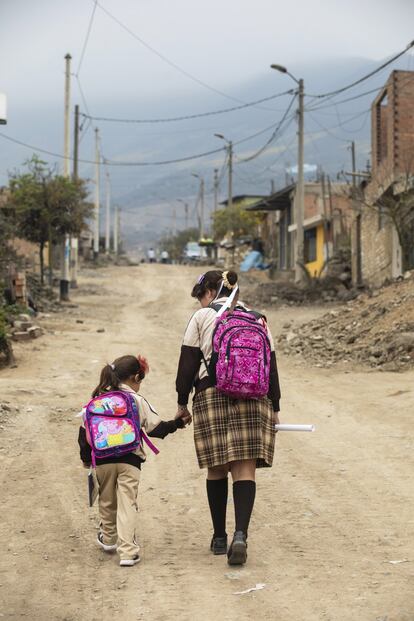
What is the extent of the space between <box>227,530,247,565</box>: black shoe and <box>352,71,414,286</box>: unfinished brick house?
20556mm

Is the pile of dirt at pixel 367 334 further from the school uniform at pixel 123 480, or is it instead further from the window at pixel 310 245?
the window at pixel 310 245

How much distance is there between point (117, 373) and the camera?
5.80 metres

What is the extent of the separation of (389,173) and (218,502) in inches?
932

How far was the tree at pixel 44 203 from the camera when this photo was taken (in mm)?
31812

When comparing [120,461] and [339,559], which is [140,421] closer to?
[120,461]

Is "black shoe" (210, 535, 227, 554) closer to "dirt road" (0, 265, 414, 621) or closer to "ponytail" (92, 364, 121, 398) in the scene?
"dirt road" (0, 265, 414, 621)

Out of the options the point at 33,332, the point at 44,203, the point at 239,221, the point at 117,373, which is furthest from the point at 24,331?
the point at 239,221

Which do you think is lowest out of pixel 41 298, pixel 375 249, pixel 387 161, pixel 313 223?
pixel 41 298

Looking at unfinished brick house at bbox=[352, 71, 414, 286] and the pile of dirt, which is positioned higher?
unfinished brick house at bbox=[352, 71, 414, 286]

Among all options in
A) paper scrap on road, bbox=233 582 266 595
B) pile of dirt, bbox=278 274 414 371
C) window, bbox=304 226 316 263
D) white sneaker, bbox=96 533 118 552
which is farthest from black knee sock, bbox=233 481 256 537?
window, bbox=304 226 316 263

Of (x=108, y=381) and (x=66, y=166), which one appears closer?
(x=108, y=381)

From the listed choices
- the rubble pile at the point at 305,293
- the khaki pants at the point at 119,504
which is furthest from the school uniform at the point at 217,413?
the rubble pile at the point at 305,293

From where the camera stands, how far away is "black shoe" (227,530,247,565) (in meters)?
5.36

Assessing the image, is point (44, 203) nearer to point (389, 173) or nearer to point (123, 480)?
point (389, 173)
